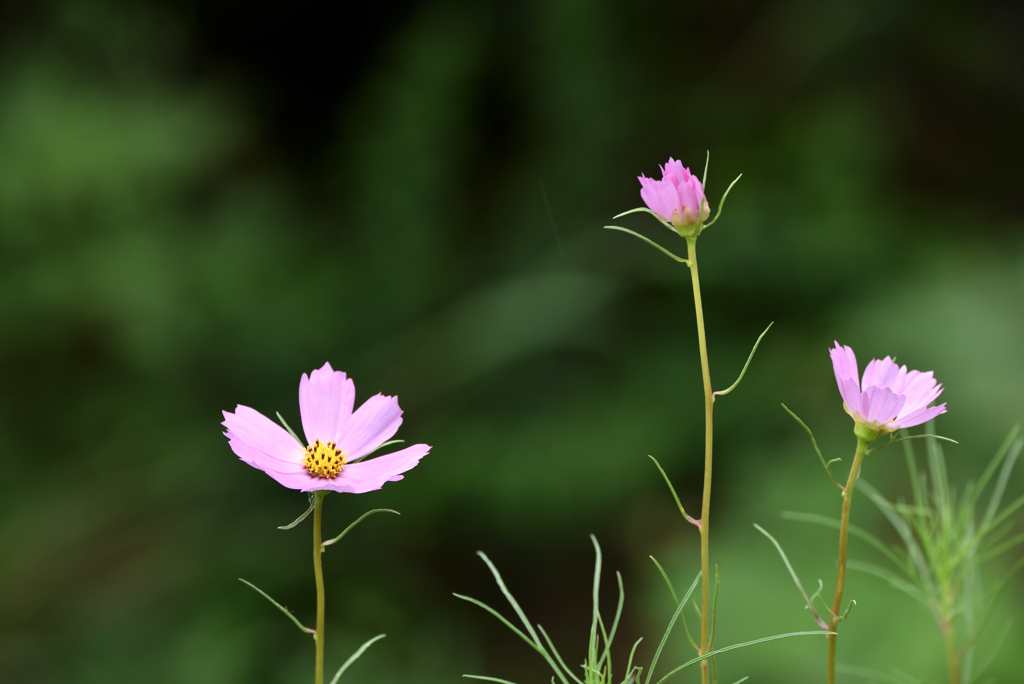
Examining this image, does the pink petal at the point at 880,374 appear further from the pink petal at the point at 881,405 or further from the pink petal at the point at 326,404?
the pink petal at the point at 326,404

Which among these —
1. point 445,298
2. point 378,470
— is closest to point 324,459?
point 378,470

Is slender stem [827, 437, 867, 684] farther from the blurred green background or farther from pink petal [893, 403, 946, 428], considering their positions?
the blurred green background

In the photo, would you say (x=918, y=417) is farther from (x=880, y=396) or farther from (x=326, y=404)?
(x=326, y=404)

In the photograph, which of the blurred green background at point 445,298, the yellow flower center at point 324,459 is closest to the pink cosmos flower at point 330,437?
the yellow flower center at point 324,459

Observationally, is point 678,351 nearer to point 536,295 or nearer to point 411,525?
point 536,295

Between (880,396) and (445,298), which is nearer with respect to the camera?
(880,396)

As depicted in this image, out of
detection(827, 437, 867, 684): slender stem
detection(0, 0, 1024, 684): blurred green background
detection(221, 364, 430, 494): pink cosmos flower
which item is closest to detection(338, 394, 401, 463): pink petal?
detection(221, 364, 430, 494): pink cosmos flower

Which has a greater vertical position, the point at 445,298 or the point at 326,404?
the point at 445,298
